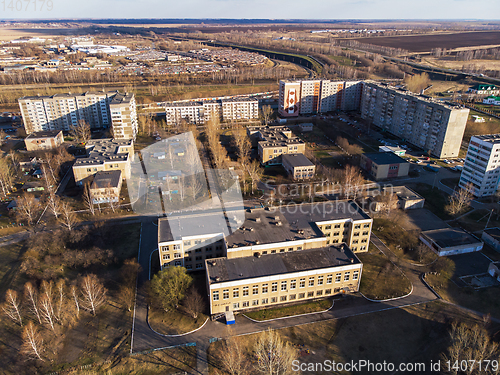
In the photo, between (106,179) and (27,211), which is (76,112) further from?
(27,211)

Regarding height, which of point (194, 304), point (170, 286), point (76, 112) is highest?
point (76, 112)

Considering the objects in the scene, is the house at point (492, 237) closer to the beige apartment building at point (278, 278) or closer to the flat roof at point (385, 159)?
the flat roof at point (385, 159)

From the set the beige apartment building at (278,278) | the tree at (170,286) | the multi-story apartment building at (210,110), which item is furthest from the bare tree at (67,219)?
the multi-story apartment building at (210,110)

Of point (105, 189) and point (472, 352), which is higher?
point (105, 189)

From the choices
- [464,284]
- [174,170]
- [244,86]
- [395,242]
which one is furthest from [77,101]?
[464,284]

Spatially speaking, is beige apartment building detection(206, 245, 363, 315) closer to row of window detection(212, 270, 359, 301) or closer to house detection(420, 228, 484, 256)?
row of window detection(212, 270, 359, 301)

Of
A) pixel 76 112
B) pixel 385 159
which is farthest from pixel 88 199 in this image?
Result: pixel 385 159
